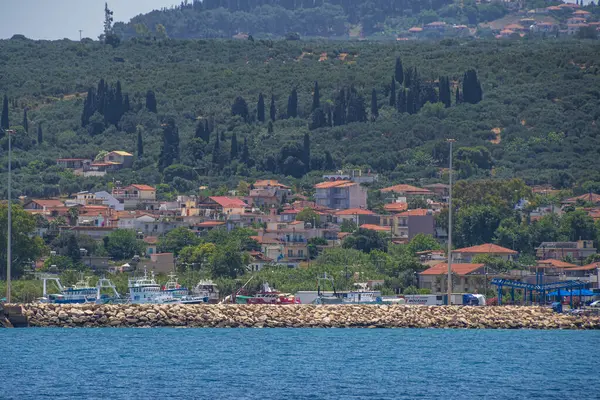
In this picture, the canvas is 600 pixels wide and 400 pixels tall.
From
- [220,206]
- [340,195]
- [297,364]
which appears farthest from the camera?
[340,195]

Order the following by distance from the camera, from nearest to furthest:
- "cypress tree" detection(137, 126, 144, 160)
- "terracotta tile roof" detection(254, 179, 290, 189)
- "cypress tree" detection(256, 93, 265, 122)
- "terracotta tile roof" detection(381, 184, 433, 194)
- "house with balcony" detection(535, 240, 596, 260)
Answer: "house with balcony" detection(535, 240, 596, 260)
"terracotta tile roof" detection(381, 184, 433, 194)
"terracotta tile roof" detection(254, 179, 290, 189)
"cypress tree" detection(137, 126, 144, 160)
"cypress tree" detection(256, 93, 265, 122)

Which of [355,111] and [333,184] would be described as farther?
[355,111]

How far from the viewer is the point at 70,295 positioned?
6681 centimetres

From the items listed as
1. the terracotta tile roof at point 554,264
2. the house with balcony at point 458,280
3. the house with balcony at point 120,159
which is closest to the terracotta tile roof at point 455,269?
the house with balcony at point 458,280

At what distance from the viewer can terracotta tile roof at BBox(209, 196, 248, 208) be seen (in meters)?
101

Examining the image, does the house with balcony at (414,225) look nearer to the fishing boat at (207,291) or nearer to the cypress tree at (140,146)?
the fishing boat at (207,291)

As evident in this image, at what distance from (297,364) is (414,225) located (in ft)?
168

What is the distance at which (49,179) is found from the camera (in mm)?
115688

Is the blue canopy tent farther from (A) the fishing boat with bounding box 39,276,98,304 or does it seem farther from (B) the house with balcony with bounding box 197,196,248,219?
(B) the house with balcony with bounding box 197,196,248,219

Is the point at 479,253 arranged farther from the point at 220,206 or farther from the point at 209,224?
the point at 220,206

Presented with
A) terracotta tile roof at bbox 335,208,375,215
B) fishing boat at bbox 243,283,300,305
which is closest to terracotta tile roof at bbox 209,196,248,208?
terracotta tile roof at bbox 335,208,375,215

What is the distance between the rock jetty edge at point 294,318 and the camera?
5631 centimetres

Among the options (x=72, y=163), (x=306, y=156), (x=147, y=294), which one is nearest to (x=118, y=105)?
(x=72, y=163)

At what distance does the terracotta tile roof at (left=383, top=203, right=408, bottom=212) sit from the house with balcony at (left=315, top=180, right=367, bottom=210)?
10.5 ft
